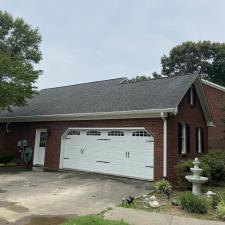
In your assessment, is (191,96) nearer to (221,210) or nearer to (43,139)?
(221,210)

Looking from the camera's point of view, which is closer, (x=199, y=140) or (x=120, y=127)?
(x=120, y=127)

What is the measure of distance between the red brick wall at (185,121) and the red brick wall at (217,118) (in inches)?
148

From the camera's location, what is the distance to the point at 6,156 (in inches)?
682

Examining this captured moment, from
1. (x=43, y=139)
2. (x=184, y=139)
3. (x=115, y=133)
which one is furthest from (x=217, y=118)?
(x=43, y=139)

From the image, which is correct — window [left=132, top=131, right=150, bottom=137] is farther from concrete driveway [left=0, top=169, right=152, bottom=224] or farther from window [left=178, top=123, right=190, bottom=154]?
concrete driveway [left=0, top=169, right=152, bottom=224]

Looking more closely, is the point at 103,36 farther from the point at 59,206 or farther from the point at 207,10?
the point at 59,206

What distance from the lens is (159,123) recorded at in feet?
39.1

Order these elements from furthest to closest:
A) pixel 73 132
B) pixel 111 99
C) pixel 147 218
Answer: pixel 73 132
pixel 111 99
pixel 147 218

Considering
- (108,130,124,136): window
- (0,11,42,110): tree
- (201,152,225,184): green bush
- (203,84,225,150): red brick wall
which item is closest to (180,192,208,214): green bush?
(201,152,225,184): green bush

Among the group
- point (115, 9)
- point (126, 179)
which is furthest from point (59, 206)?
point (115, 9)

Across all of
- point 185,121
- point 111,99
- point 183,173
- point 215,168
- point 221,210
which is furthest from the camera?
point 111,99

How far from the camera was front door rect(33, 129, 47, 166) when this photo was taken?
16656mm

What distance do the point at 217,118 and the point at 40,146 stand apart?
1250cm

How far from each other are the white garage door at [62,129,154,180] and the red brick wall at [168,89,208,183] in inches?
31.2
